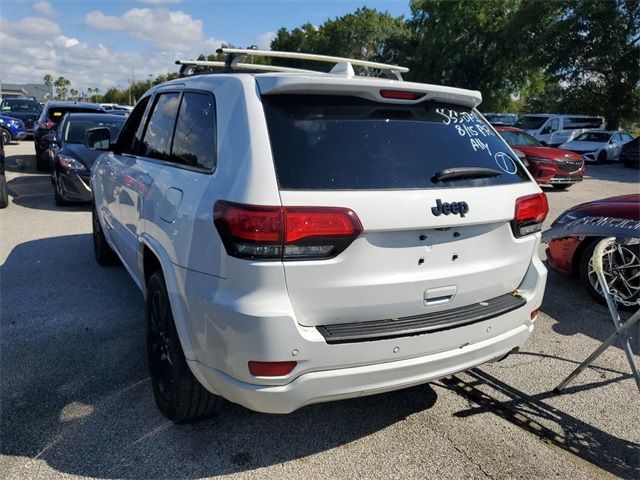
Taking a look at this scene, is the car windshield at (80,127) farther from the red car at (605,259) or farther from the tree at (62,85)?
the tree at (62,85)

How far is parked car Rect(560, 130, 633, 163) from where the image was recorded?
918 inches

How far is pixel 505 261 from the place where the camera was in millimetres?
2832

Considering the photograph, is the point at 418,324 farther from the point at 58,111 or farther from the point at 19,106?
the point at 19,106

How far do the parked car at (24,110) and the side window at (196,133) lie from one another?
901 inches

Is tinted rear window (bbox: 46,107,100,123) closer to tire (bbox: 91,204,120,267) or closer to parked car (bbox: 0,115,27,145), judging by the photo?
parked car (bbox: 0,115,27,145)

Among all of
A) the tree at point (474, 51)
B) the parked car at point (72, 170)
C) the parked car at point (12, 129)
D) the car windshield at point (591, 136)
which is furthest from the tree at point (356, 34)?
the parked car at point (72, 170)

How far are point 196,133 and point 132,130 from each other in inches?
68.5

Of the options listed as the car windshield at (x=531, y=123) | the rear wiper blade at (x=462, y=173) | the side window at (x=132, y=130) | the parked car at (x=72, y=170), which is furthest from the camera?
the car windshield at (x=531, y=123)

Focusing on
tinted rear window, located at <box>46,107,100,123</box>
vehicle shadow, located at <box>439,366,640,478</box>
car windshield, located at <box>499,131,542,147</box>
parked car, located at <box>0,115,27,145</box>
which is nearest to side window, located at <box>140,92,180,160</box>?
vehicle shadow, located at <box>439,366,640,478</box>

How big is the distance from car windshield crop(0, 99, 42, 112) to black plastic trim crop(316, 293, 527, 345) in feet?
86.9

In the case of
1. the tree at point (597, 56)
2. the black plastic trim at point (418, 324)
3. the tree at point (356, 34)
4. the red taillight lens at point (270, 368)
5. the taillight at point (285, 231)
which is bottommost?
the red taillight lens at point (270, 368)

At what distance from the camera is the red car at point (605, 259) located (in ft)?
15.7

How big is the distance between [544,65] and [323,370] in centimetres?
3031

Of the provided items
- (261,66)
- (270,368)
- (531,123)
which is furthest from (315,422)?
(531,123)
